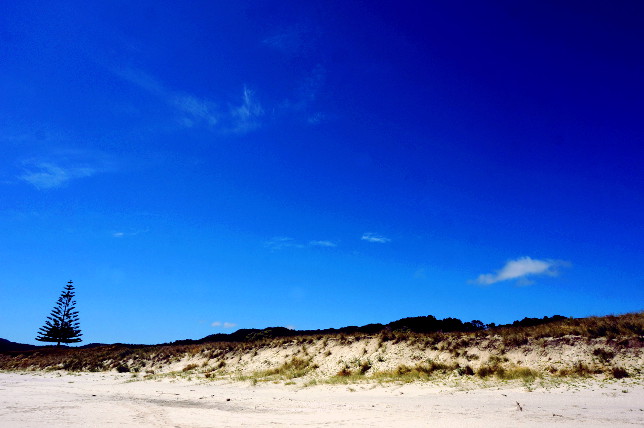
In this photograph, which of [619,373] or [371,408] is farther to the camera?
[619,373]

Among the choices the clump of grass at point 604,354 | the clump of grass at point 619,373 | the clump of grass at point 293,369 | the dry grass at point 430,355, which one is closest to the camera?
the clump of grass at point 619,373

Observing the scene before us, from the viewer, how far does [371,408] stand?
38.1 feet

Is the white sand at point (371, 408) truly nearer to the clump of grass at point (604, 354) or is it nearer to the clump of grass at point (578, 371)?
the clump of grass at point (578, 371)

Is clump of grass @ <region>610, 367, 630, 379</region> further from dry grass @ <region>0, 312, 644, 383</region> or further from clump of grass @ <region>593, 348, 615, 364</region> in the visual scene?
clump of grass @ <region>593, 348, 615, 364</region>

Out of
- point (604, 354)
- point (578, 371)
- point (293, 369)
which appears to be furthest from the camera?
point (293, 369)

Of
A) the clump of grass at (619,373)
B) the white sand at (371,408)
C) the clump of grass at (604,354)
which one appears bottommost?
the white sand at (371,408)

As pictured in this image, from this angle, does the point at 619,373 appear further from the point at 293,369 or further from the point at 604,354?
the point at 293,369

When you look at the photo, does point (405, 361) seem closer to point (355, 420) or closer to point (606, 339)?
point (606, 339)

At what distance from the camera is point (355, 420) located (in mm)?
9516

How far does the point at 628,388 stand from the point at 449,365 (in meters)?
7.54

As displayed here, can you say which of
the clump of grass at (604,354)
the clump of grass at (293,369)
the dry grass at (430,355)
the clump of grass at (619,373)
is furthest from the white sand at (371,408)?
the clump of grass at (293,369)

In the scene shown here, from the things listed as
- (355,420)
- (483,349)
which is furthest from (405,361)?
(355,420)

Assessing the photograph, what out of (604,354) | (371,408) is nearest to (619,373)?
(604,354)

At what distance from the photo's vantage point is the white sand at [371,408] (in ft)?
29.8
